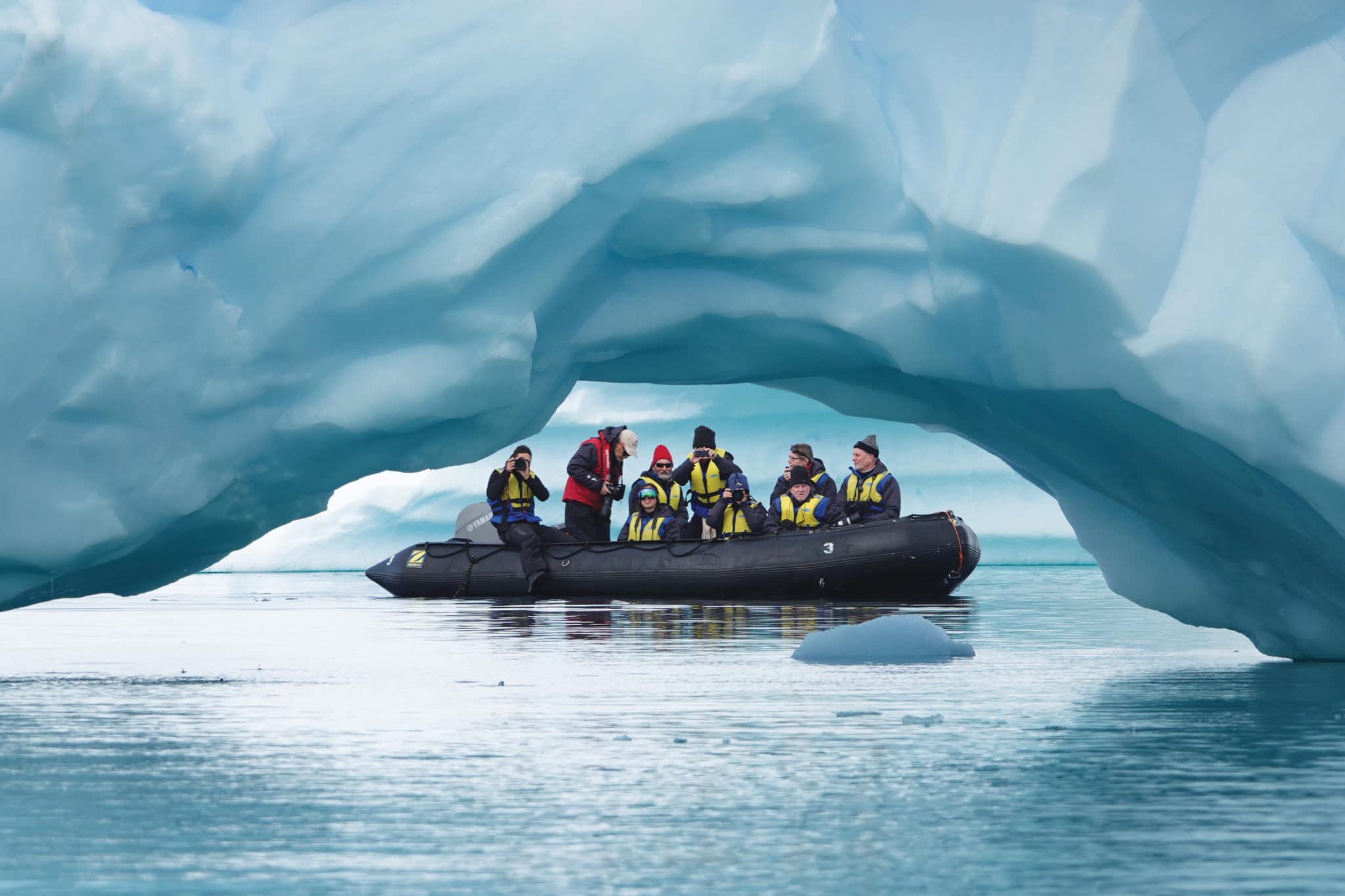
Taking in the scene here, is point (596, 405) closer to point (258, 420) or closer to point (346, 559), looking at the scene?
point (346, 559)

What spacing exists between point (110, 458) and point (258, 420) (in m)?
0.57

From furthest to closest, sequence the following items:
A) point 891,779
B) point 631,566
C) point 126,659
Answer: point 631,566 → point 126,659 → point 891,779

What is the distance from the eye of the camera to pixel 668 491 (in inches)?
761

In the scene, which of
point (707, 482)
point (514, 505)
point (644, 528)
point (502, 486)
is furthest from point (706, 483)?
point (502, 486)

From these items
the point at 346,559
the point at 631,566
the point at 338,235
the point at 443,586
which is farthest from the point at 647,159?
the point at 346,559

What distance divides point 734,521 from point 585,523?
71.2 inches

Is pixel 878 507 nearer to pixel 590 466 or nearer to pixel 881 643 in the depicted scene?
pixel 590 466

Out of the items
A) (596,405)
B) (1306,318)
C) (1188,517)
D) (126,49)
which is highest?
(596,405)

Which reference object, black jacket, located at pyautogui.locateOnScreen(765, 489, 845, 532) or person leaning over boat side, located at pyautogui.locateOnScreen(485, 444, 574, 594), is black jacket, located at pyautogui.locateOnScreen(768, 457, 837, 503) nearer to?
black jacket, located at pyautogui.locateOnScreen(765, 489, 845, 532)

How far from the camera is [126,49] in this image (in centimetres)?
622

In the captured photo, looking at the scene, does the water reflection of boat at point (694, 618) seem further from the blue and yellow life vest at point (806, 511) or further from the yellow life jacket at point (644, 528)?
the yellow life jacket at point (644, 528)

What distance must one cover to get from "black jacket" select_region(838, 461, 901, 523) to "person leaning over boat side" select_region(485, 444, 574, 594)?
328 cm

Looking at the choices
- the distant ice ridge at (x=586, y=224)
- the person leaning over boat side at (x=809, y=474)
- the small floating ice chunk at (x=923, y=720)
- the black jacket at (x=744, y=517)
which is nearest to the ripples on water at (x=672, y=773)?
the small floating ice chunk at (x=923, y=720)

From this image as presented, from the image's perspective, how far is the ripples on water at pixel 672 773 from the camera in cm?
359
